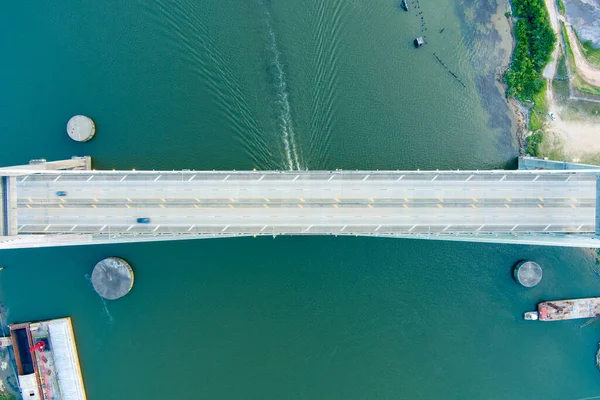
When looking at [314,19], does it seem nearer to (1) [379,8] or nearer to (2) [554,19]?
(1) [379,8]

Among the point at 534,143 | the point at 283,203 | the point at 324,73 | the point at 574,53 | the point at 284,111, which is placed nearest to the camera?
the point at 283,203

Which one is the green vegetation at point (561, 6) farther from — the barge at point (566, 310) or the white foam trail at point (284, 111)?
the barge at point (566, 310)

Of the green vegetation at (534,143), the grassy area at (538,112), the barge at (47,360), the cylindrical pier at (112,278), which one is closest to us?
the cylindrical pier at (112,278)

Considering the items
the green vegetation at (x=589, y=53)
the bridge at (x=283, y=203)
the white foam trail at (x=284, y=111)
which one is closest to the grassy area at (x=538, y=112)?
the green vegetation at (x=589, y=53)

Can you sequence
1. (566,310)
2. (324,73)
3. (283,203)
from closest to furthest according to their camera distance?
1. (283,203)
2. (566,310)
3. (324,73)

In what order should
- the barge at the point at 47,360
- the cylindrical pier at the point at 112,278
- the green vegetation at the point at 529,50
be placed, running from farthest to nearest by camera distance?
the green vegetation at the point at 529,50
the barge at the point at 47,360
the cylindrical pier at the point at 112,278

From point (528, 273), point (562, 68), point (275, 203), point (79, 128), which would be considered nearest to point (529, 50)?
point (562, 68)

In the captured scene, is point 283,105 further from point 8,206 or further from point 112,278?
point 8,206

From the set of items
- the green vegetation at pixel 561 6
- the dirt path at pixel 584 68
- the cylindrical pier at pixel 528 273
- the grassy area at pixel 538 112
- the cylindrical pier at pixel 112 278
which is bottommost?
the cylindrical pier at pixel 528 273
